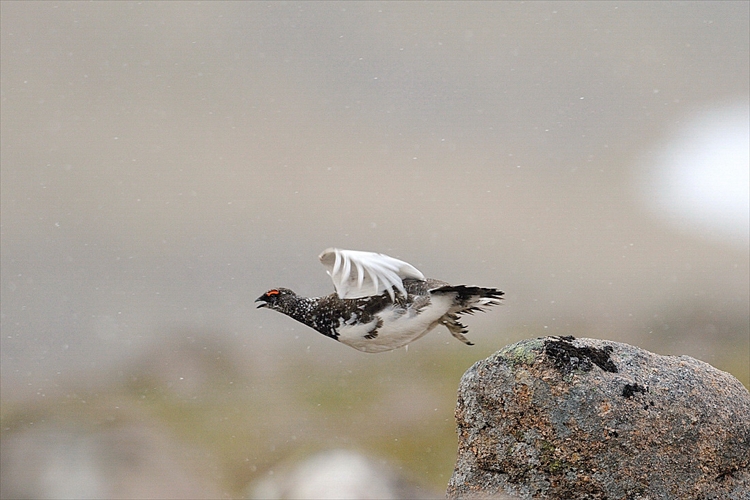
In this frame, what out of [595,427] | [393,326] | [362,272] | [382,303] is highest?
[362,272]

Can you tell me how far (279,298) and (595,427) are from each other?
5.22 feet

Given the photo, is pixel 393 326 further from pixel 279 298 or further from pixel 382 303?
pixel 279 298

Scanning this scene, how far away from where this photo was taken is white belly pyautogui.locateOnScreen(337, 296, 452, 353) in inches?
131

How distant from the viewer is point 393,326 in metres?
3.32

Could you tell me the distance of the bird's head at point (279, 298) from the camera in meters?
3.47

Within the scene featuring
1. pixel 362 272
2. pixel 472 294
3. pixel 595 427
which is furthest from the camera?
pixel 472 294

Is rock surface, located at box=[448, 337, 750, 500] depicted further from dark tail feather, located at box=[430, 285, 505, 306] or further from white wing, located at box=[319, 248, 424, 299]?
white wing, located at box=[319, 248, 424, 299]

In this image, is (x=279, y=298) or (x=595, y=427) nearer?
(x=595, y=427)

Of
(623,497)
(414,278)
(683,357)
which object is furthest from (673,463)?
(414,278)

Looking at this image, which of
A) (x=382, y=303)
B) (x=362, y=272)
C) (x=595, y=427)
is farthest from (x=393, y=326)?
(x=595, y=427)

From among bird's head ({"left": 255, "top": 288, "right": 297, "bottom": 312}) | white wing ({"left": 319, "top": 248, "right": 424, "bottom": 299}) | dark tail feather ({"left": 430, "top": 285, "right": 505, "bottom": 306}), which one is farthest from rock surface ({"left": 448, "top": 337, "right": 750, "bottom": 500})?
bird's head ({"left": 255, "top": 288, "right": 297, "bottom": 312})

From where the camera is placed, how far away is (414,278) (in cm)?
342

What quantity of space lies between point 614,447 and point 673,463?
0.96ft

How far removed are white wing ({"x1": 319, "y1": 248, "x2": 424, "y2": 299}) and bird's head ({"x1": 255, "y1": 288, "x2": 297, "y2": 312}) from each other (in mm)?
273
